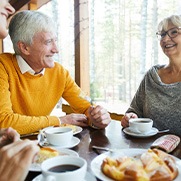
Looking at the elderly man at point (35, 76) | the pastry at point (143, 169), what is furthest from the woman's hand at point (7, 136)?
the elderly man at point (35, 76)

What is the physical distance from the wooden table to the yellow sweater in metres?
0.24

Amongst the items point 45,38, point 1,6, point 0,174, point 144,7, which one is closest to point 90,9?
point 144,7

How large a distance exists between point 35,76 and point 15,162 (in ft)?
3.53

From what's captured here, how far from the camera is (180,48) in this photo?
5.51ft

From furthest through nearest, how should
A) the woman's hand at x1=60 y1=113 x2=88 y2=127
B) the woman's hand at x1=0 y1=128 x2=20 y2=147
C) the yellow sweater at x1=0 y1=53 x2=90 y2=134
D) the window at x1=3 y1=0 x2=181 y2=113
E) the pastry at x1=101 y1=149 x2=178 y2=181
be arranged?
the window at x1=3 y1=0 x2=181 y2=113 < the woman's hand at x1=60 y1=113 x2=88 y2=127 < the yellow sweater at x1=0 y1=53 x2=90 y2=134 < the woman's hand at x1=0 y1=128 x2=20 y2=147 < the pastry at x1=101 y1=149 x2=178 y2=181

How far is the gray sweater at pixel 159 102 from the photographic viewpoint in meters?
1.62

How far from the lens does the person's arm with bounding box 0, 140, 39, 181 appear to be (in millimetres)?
649

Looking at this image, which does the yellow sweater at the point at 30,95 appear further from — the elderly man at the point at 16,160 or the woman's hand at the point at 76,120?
the elderly man at the point at 16,160

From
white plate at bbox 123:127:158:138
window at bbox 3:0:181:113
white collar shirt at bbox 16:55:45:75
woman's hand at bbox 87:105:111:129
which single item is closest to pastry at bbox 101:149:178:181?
white plate at bbox 123:127:158:138

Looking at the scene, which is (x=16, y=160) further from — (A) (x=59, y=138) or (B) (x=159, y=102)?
(B) (x=159, y=102)

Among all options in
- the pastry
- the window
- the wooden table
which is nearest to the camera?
the pastry

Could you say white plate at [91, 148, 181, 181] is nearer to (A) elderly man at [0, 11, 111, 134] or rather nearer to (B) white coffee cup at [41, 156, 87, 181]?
(B) white coffee cup at [41, 156, 87, 181]

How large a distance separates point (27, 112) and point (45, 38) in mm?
489

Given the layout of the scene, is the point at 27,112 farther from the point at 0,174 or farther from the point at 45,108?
the point at 0,174
